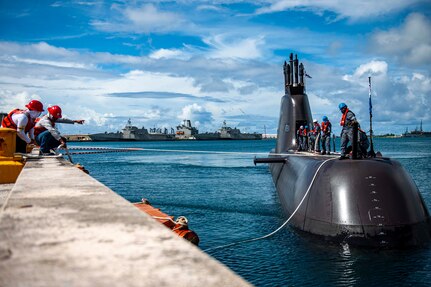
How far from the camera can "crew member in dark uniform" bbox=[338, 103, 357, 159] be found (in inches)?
462

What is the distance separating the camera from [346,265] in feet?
29.3

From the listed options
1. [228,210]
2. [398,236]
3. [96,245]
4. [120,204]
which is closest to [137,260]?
[96,245]

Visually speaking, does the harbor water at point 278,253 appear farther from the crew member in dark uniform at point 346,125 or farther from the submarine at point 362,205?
the crew member in dark uniform at point 346,125

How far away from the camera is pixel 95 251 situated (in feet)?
7.52

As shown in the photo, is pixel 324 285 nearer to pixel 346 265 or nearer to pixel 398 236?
pixel 346 265

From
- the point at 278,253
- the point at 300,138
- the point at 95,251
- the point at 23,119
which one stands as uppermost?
the point at 23,119

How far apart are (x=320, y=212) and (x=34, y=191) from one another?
24.2ft

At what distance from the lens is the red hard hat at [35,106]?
9953 mm

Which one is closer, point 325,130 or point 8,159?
point 8,159

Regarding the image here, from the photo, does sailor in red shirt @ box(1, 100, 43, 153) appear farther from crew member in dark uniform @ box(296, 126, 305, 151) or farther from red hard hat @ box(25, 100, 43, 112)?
crew member in dark uniform @ box(296, 126, 305, 151)

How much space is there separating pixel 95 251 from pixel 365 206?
821 centimetres

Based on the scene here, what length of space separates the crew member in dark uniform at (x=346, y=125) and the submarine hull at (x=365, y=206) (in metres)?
0.95

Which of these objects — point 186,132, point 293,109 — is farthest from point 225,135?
point 293,109

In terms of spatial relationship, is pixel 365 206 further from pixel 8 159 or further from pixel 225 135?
pixel 225 135
